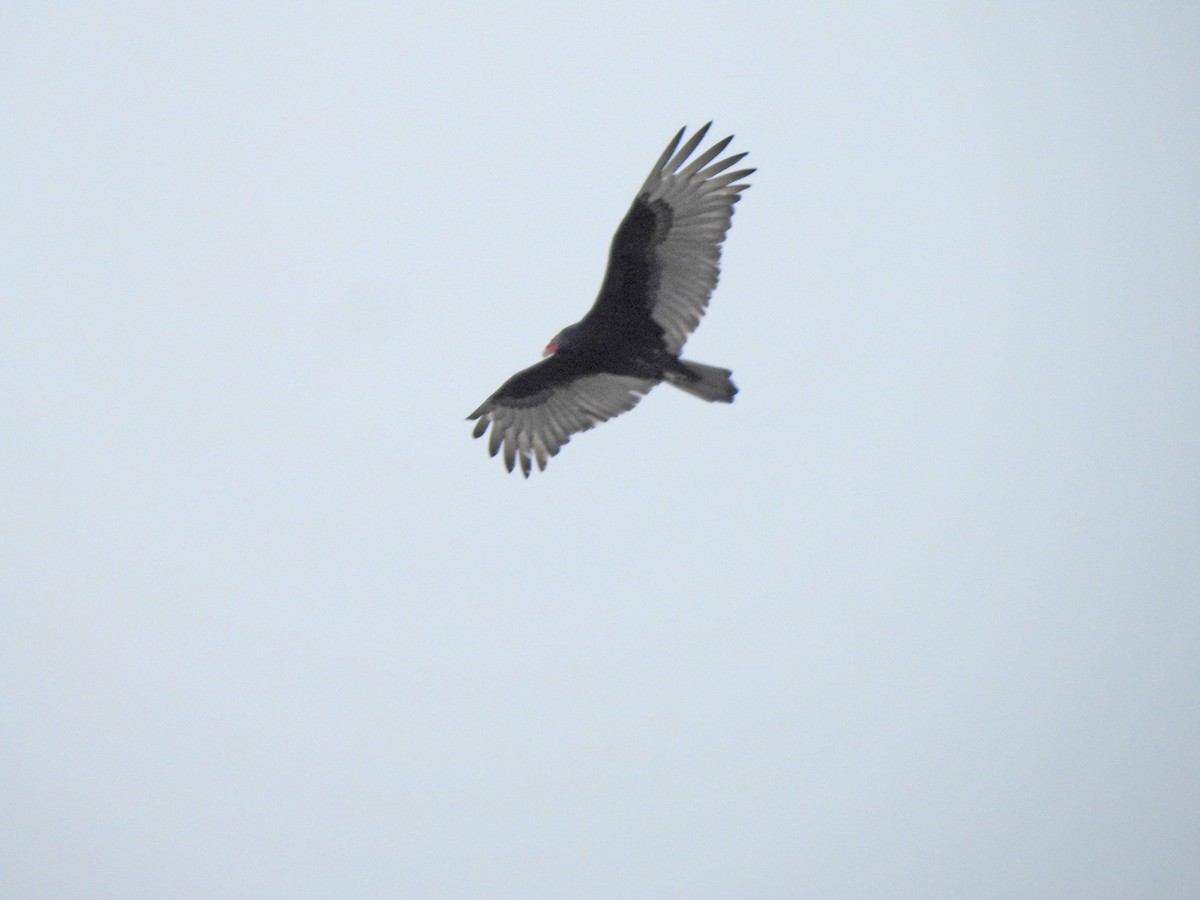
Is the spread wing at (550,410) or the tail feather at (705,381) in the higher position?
the tail feather at (705,381)

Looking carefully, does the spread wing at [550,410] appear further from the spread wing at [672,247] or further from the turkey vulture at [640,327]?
the spread wing at [672,247]

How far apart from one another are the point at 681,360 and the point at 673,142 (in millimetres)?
1484

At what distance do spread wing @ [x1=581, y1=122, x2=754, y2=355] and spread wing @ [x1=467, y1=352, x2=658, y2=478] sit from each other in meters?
Answer: 0.49

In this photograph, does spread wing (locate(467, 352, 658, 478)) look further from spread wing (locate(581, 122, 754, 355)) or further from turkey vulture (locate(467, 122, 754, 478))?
spread wing (locate(581, 122, 754, 355))

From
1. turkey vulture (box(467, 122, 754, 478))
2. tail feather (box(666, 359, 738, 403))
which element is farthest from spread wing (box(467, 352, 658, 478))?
tail feather (box(666, 359, 738, 403))

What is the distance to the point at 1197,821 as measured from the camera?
52.4 metres

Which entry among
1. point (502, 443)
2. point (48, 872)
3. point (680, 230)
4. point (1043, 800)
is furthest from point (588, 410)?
point (48, 872)

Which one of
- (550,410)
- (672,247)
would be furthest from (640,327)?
(550,410)

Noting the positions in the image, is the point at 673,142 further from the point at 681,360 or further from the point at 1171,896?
the point at 1171,896

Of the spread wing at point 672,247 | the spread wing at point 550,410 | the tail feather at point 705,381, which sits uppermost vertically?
the spread wing at point 672,247

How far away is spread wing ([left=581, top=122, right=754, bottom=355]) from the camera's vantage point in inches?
323

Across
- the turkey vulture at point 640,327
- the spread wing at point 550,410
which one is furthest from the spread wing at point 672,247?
the spread wing at point 550,410

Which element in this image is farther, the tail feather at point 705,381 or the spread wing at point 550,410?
the spread wing at point 550,410

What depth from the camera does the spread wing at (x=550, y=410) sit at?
28.5ft
